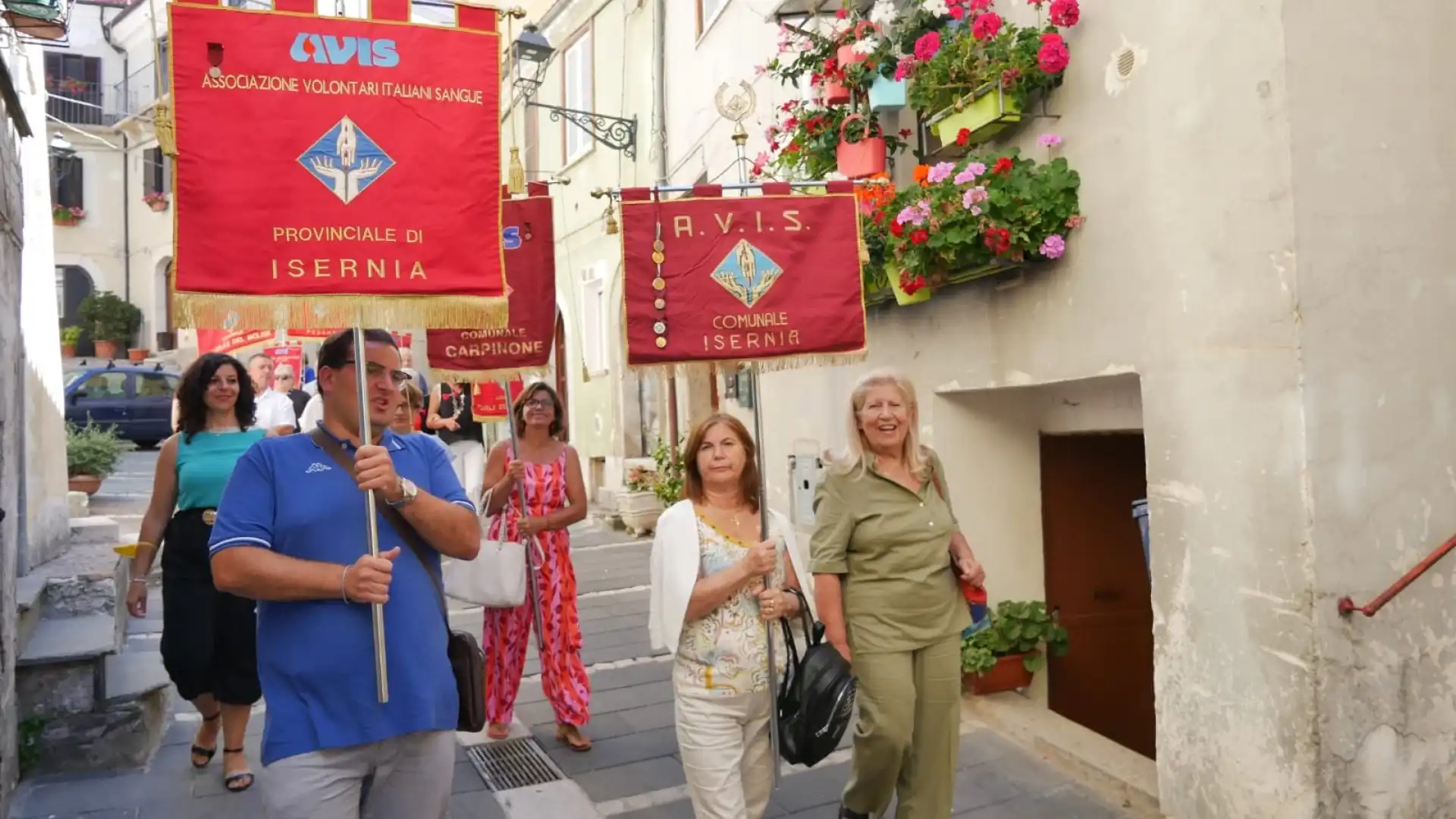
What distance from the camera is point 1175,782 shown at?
4.14 metres

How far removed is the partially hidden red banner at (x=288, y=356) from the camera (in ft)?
32.4

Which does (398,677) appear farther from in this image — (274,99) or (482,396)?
(482,396)

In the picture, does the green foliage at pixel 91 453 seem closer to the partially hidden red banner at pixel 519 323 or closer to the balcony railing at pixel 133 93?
the partially hidden red banner at pixel 519 323

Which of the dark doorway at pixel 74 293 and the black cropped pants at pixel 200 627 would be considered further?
the dark doorway at pixel 74 293

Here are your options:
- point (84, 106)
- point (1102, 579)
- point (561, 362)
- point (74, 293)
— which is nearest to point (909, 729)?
point (1102, 579)

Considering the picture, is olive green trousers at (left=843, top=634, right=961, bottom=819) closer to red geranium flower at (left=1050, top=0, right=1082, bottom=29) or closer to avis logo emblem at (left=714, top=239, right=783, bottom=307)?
avis logo emblem at (left=714, top=239, right=783, bottom=307)

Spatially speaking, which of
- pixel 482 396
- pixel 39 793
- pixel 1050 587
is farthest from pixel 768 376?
pixel 39 793

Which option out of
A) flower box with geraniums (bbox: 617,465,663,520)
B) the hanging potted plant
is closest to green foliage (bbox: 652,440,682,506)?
flower box with geraniums (bbox: 617,465,663,520)

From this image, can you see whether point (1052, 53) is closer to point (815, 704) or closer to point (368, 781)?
point (815, 704)

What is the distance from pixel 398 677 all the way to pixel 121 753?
2940mm

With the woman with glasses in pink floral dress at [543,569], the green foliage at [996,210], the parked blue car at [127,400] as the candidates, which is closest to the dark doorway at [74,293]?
the parked blue car at [127,400]

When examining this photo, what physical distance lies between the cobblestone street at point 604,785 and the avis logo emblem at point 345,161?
2.28 m

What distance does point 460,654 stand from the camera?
2896 mm

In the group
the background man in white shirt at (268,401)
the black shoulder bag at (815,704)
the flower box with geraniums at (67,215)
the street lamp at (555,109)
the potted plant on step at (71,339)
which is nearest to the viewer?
the black shoulder bag at (815,704)
